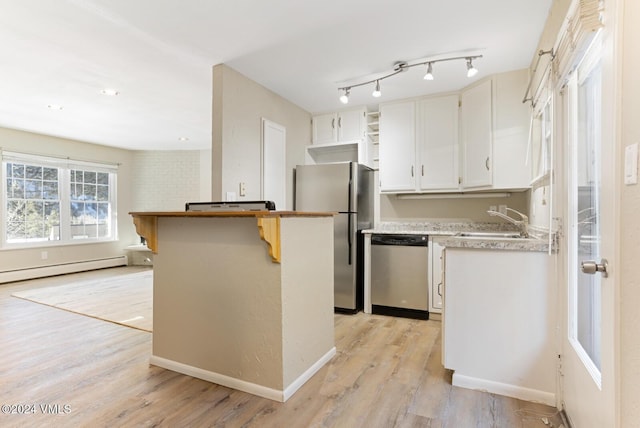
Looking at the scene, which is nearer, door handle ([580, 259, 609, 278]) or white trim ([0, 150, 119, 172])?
door handle ([580, 259, 609, 278])

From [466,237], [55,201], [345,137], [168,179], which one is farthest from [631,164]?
[55,201]

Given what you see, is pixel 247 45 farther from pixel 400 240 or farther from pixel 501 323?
pixel 501 323

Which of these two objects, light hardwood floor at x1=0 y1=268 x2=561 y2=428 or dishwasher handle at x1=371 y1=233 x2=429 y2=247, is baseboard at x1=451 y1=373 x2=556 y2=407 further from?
dishwasher handle at x1=371 y1=233 x2=429 y2=247

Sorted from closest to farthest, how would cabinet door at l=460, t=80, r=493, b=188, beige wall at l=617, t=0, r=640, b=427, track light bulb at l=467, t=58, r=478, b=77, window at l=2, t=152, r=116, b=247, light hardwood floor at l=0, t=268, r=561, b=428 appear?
beige wall at l=617, t=0, r=640, b=427
light hardwood floor at l=0, t=268, r=561, b=428
track light bulb at l=467, t=58, r=478, b=77
cabinet door at l=460, t=80, r=493, b=188
window at l=2, t=152, r=116, b=247

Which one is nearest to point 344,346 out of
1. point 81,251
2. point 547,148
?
point 547,148

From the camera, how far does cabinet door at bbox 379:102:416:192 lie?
383 cm

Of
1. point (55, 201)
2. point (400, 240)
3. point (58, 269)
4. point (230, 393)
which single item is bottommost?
point (230, 393)

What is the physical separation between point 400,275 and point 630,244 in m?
2.59

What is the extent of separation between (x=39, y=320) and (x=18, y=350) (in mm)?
879

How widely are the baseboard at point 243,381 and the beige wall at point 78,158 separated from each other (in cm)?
471

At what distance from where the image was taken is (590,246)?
4.90 feet

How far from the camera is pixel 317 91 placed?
3.68 m

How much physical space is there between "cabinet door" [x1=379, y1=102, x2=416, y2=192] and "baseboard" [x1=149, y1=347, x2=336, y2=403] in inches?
85.6

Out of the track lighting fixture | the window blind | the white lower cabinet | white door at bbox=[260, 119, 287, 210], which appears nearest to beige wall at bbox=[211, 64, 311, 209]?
white door at bbox=[260, 119, 287, 210]
